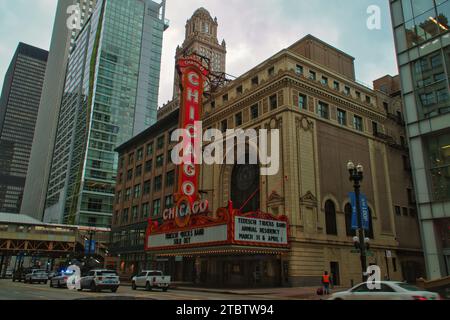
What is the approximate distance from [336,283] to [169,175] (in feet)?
101

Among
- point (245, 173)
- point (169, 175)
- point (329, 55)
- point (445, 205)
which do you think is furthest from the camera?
point (169, 175)

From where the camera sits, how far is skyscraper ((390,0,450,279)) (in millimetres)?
27594

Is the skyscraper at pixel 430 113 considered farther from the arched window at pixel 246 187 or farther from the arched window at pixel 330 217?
the arched window at pixel 246 187

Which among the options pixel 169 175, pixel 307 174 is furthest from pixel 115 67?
pixel 307 174

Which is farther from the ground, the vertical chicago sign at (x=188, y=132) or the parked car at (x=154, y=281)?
the vertical chicago sign at (x=188, y=132)

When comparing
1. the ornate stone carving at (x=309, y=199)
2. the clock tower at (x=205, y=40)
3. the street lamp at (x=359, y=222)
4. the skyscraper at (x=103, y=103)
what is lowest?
the street lamp at (x=359, y=222)

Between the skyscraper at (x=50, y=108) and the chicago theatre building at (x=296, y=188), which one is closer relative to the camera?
the chicago theatre building at (x=296, y=188)

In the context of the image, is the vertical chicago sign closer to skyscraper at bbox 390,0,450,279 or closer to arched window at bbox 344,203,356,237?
arched window at bbox 344,203,356,237

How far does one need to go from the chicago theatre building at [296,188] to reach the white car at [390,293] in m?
18.1

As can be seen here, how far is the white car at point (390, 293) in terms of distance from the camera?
523 inches

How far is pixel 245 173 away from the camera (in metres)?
44.0

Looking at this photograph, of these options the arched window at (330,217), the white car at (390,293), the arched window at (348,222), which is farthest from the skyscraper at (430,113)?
the white car at (390,293)

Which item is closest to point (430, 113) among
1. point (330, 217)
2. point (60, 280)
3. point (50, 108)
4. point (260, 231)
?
point (330, 217)

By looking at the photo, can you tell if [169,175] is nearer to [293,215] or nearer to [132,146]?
[132,146]
